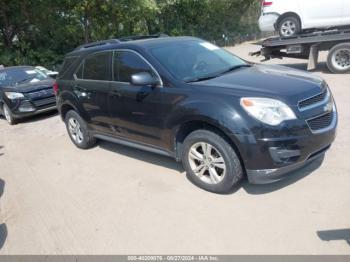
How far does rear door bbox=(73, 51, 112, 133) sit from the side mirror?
0.89m

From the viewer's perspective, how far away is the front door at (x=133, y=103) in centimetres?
440

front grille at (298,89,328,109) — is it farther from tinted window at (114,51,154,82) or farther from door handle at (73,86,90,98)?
door handle at (73,86,90,98)

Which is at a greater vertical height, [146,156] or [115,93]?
[115,93]

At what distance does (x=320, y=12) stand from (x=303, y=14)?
1.52ft

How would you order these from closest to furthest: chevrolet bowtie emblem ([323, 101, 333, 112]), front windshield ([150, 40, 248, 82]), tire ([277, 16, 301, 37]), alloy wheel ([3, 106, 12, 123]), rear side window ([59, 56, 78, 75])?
1. chevrolet bowtie emblem ([323, 101, 333, 112])
2. front windshield ([150, 40, 248, 82])
3. rear side window ([59, 56, 78, 75])
4. alloy wheel ([3, 106, 12, 123])
5. tire ([277, 16, 301, 37])

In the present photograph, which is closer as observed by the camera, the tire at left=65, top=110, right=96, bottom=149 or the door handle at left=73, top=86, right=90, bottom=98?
the door handle at left=73, top=86, right=90, bottom=98

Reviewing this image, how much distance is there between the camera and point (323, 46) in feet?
30.8

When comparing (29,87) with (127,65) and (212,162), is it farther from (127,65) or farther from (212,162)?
(212,162)

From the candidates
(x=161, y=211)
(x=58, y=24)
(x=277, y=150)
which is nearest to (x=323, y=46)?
(x=277, y=150)

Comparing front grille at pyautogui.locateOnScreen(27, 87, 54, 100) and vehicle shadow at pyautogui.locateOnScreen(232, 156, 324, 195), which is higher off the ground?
front grille at pyautogui.locateOnScreen(27, 87, 54, 100)

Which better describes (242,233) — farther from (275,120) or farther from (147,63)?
(147,63)

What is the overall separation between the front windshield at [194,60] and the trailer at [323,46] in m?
5.20

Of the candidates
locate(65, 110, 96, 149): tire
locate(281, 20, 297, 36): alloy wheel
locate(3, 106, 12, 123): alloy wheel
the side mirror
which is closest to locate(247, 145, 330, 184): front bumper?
the side mirror

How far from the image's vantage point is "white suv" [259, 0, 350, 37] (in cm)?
1004
